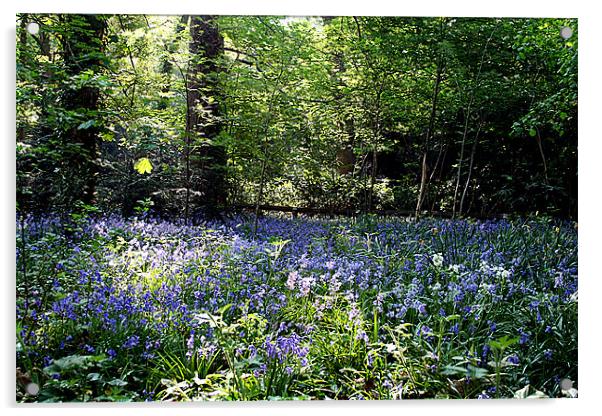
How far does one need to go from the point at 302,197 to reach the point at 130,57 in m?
1.13

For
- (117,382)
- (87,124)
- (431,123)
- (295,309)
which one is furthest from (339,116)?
(117,382)

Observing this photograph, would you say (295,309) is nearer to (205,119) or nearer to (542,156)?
(205,119)

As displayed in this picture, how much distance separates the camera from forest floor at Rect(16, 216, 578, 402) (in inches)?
103

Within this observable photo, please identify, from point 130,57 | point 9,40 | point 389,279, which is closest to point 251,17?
point 130,57

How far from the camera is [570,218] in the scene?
2.94 meters

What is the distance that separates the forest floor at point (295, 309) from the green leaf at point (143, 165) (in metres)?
0.26

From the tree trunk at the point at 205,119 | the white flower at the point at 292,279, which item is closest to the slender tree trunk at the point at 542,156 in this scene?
the white flower at the point at 292,279

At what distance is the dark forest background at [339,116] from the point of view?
2.79 m

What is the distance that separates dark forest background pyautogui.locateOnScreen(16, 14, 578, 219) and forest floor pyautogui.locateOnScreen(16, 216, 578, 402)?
161 millimetres

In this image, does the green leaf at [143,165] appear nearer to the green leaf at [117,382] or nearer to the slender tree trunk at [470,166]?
the green leaf at [117,382]

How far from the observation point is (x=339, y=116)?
2896 mm

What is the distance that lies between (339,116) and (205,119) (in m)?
0.70

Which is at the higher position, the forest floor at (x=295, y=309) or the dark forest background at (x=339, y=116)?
the dark forest background at (x=339, y=116)

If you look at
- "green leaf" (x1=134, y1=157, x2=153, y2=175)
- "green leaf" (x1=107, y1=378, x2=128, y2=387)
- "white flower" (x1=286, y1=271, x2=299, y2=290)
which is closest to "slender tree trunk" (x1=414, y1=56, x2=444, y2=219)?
"white flower" (x1=286, y1=271, x2=299, y2=290)
